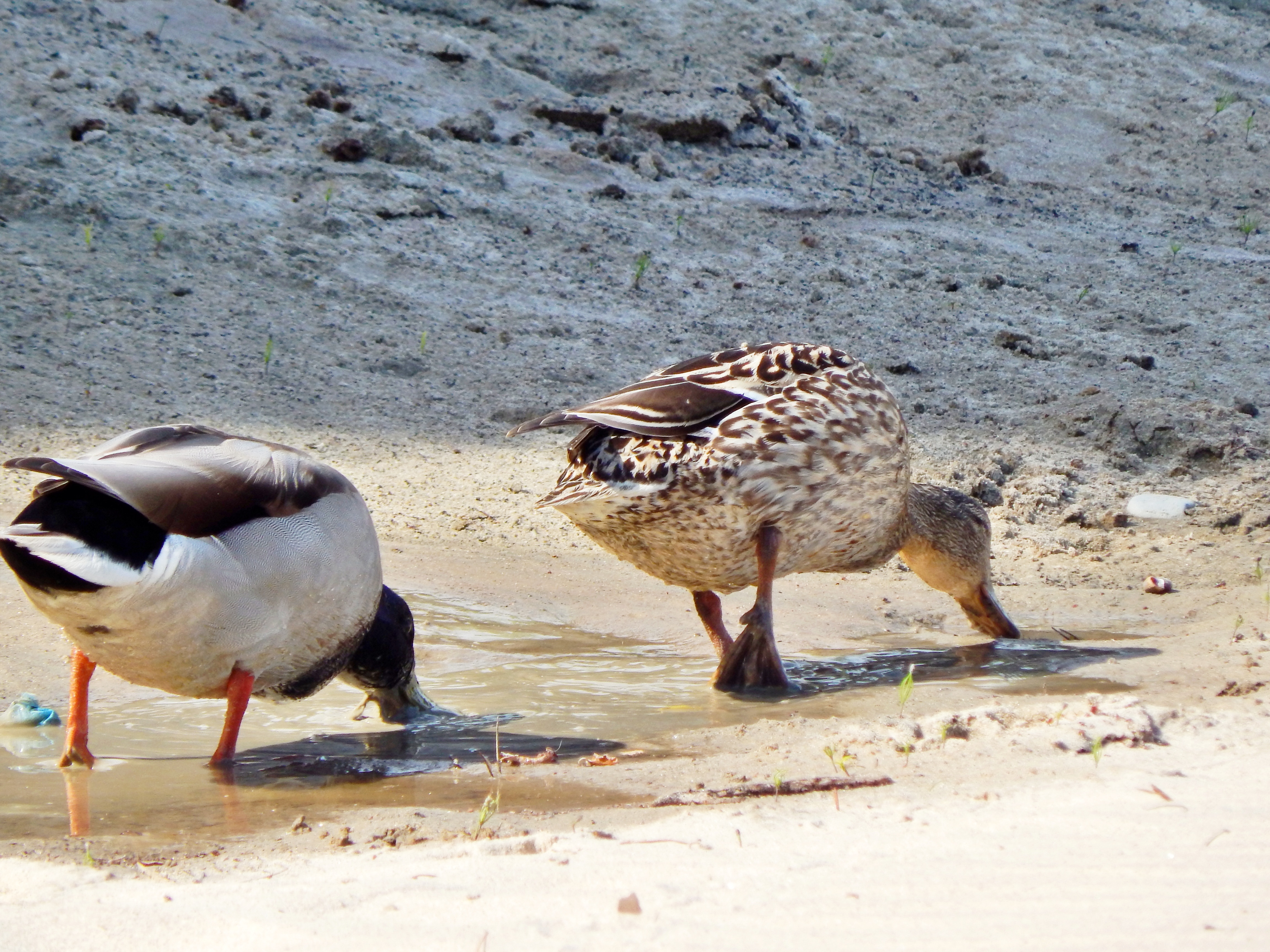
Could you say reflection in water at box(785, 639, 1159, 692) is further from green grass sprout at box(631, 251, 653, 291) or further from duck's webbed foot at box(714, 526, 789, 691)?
green grass sprout at box(631, 251, 653, 291)

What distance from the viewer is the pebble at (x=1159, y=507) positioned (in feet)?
20.5

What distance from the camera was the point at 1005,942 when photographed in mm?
2090

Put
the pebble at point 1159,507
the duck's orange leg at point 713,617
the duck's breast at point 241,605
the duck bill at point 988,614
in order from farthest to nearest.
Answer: the pebble at point 1159,507
the duck bill at point 988,614
the duck's orange leg at point 713,617
the duck's breast at point 241,605

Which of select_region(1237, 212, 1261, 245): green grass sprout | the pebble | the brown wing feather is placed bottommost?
the pebble

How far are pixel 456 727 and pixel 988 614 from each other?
2.09 m

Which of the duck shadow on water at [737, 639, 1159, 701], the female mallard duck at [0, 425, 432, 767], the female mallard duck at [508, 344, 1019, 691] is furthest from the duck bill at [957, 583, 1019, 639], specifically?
the female mallard duck at [0, 425, 432, 767]

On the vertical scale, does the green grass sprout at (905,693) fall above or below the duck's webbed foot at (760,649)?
above

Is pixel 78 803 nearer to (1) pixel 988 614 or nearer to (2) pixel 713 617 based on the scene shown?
(2) pixel 713 617

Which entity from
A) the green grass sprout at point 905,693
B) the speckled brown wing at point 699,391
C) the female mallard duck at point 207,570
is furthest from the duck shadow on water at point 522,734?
the speckled brown wing at point 699,391

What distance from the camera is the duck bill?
5.13 metres

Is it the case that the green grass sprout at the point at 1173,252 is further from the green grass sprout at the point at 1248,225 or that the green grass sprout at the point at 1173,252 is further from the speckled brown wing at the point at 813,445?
the speckled brown wing at the point at 813,445

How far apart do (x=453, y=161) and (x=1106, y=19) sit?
22.2 feet

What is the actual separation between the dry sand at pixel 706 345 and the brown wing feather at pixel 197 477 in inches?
31.2

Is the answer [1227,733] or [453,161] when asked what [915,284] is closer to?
[453,161]
